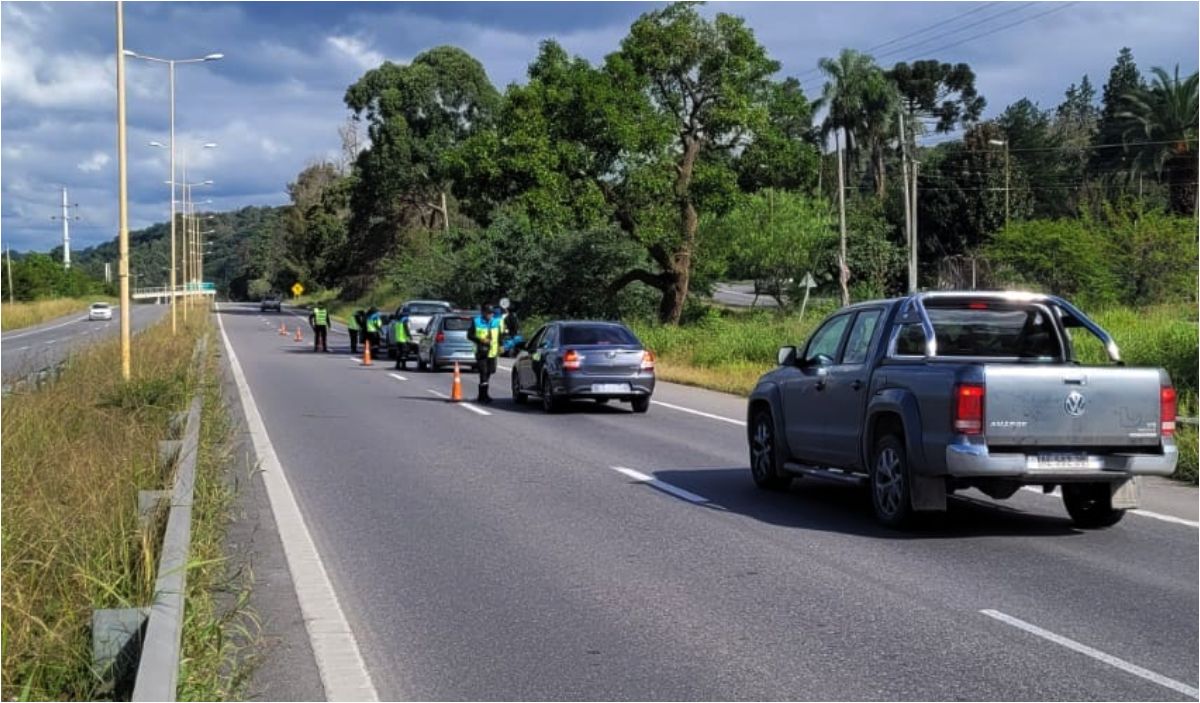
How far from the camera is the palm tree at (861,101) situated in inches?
3366

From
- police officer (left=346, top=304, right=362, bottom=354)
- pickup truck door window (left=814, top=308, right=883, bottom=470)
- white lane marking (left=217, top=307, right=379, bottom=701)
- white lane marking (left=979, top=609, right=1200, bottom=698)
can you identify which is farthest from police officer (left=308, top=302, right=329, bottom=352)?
white lane marking (left=979, top=609, right=1200, bottom=698)

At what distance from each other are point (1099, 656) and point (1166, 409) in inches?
155

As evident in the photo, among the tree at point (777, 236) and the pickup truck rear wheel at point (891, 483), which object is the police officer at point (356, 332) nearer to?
the tree at point (777, 236)

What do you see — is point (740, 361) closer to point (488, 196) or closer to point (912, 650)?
point (488, 196)

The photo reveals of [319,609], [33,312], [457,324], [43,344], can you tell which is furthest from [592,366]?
[33,312]

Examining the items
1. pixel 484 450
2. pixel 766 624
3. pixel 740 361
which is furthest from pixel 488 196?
pixel 766 624

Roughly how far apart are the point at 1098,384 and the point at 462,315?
83.6 feet

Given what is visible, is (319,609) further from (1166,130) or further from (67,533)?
(1166,130)

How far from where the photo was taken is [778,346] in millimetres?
33031

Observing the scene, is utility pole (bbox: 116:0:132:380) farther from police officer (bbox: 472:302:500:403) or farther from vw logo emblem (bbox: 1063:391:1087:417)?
vw logo emblem (bbox: 1063:391:1087:417)

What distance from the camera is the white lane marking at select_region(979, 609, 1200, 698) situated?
6329 millimetres

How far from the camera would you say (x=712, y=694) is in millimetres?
6203

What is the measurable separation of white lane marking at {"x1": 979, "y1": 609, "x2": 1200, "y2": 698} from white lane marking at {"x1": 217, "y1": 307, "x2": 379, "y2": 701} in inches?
142

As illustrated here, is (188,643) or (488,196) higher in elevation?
(488,196)
